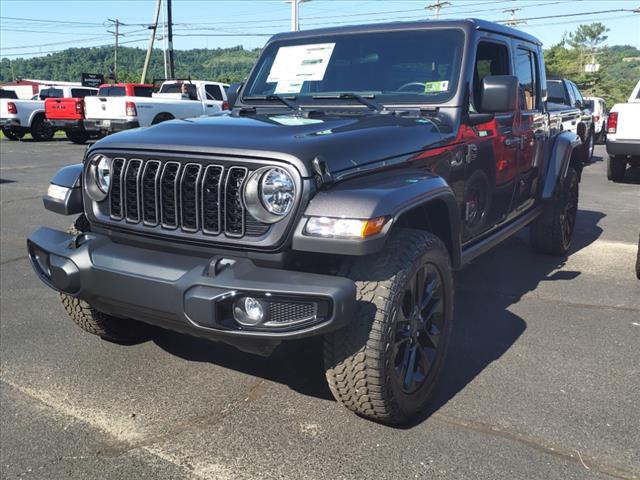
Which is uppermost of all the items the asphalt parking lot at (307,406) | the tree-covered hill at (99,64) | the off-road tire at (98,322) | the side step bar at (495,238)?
the tree-covered hill at (99,64)

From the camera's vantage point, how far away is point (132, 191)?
2830 millimetres

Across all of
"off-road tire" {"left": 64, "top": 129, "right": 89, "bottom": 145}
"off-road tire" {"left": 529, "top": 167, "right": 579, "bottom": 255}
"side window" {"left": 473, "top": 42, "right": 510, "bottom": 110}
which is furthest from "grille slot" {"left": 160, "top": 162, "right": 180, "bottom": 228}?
"off-road tire" {"left": 64, "top": 129, "right": 89, "bottom": 145}

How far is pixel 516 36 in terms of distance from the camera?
177 inches

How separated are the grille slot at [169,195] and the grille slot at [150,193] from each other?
36 mm

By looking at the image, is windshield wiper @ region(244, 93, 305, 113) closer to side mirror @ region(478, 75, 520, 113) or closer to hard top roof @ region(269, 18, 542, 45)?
hard top roof @ region(269, 18, 542, 45)

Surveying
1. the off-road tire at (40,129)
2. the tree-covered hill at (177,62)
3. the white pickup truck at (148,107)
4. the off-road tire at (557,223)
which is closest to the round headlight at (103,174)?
the off-road tire at (557,223)

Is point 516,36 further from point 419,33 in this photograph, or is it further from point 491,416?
point 491,416

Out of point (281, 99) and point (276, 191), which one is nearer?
point (276, 191)

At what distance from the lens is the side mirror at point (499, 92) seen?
3.42 m

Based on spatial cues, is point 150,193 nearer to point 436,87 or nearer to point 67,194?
point 67,194

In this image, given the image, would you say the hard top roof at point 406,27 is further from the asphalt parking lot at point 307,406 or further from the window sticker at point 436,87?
the asphalt parking lot at point 307,406

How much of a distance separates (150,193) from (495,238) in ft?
7.85

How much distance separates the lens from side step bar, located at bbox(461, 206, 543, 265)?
361cm

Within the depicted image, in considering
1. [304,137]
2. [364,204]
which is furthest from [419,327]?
[304,137]
